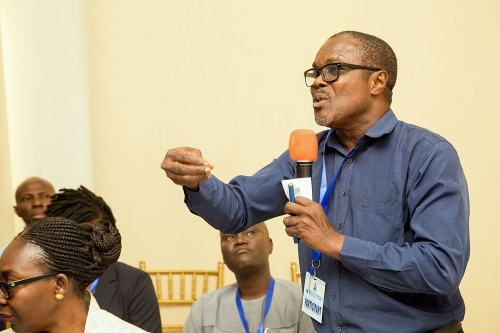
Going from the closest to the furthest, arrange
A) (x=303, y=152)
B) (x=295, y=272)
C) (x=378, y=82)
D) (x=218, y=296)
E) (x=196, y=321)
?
(x=303, y=152) < (x=378, y=82) < (x=196, y=321) < (x=218, y=296) < (x=295, y=272)

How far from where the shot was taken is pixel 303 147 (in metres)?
1.89

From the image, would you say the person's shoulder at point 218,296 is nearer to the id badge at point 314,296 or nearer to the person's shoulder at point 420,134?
the id badge at point 314,296

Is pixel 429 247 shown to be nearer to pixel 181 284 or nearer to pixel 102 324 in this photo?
pixel 102 324

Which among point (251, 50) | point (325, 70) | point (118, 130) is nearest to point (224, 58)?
point (251, 50)

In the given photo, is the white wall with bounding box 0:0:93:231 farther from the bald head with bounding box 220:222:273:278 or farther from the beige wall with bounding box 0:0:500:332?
the bald head with bounding box 220:222:273:278

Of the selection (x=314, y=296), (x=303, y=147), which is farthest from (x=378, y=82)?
(x=314, y=296)

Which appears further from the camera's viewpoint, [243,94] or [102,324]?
[243,94]

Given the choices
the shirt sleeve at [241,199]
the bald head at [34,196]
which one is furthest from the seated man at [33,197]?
the shirt sleeve at [241,199]

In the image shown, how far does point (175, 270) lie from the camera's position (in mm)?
4578

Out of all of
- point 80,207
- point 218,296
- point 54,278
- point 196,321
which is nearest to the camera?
point 54,278

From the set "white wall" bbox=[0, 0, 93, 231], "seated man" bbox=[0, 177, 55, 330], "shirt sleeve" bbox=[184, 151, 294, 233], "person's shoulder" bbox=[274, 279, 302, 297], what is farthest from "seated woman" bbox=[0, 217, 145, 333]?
"white wall" bbox=[0, 0, 93, 231]

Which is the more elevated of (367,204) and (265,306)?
(367,204)

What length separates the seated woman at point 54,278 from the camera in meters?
1.95

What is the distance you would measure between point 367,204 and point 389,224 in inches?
3.7
